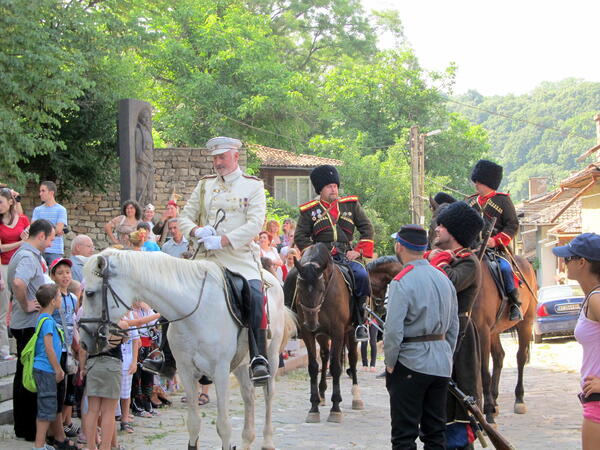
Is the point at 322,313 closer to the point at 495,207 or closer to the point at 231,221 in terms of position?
the point at 495,207

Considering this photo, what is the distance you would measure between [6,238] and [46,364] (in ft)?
10.9

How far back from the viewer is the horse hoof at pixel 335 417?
1028 centimetres

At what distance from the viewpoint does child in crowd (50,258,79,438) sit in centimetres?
803

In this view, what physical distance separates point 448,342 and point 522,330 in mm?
5676

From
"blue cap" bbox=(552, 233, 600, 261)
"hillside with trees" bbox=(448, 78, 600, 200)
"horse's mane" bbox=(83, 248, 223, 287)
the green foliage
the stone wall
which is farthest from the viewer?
"hillside with trees" bbox=(448, 78, 600, 200)

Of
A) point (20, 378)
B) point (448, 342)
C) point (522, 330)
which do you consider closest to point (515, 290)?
point (522, 330)

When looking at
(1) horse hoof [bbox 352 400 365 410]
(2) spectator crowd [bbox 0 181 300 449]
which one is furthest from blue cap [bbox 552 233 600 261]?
(1) horse hoof [bbox 352 400 365 410]

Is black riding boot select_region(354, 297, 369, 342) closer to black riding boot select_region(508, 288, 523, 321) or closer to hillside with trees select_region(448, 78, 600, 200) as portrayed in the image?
black riding boot select_region(508, 288, 523, 321)

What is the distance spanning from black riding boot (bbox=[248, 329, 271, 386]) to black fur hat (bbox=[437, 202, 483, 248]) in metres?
1.99

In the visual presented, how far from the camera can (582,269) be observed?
5.41 m

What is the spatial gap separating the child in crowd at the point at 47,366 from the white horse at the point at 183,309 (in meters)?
1.18

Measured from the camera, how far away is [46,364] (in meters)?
7.72

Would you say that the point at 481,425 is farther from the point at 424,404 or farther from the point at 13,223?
the point at 13,223

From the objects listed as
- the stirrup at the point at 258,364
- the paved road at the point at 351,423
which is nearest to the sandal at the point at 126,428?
the paved road at the point at 351,423
